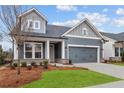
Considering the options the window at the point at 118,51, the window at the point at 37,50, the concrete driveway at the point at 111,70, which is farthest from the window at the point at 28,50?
the window at the point at 118,51

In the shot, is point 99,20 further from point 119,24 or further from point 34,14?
point 34,14

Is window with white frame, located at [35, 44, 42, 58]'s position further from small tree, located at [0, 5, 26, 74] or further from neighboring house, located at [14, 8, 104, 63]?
small tree, located at [0, 5, 26, 74]

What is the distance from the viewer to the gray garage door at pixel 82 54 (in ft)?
97.7

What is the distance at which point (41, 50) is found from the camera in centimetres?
2833

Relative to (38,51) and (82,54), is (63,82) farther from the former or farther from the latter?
(82,54)

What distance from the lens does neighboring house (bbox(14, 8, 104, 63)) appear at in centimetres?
A: 2698

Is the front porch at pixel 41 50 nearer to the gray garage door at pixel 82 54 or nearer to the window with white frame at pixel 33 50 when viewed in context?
the window with white frame at pixel 33 50

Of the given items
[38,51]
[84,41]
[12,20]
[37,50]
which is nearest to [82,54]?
[84,41]

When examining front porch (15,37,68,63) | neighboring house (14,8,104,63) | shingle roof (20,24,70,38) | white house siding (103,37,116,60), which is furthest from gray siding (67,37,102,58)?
white house siding (103,37,116,60)

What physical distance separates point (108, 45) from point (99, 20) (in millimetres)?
4209

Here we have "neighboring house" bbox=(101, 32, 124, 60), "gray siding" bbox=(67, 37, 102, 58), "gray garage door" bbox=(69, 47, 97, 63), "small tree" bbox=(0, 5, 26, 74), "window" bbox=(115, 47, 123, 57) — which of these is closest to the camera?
"small tree" bbox=(0, 5, 26, 74)

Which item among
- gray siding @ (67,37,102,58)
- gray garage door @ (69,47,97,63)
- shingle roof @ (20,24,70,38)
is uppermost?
shingle roof @ (20,24,70,38)

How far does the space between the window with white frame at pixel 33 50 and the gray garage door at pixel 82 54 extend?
13.1 ft

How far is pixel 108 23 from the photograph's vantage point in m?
37.3
